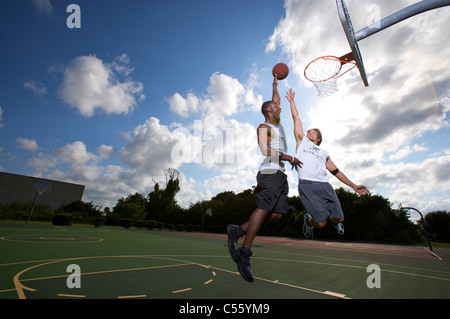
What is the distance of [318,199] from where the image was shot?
2857mm

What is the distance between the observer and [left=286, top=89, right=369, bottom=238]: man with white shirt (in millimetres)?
2846

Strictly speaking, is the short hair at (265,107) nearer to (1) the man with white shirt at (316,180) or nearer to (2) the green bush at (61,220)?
(1) the man with white shirt at (316,180)

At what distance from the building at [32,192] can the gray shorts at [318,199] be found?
37.4 metres

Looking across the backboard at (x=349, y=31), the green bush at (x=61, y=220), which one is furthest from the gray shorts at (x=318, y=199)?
the green bush at (x=61, y=220)

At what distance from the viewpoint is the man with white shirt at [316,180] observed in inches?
112

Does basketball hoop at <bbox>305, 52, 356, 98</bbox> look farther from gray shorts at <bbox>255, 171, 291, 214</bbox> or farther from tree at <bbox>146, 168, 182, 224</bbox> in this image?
tree at <bbox>146, 168, 182, 224</bbox>

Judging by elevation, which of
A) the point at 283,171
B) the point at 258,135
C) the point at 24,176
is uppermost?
the point at 24,176

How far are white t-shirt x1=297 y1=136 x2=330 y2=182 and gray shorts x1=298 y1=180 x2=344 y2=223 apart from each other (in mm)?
85

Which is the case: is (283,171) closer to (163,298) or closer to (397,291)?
(163,298)
